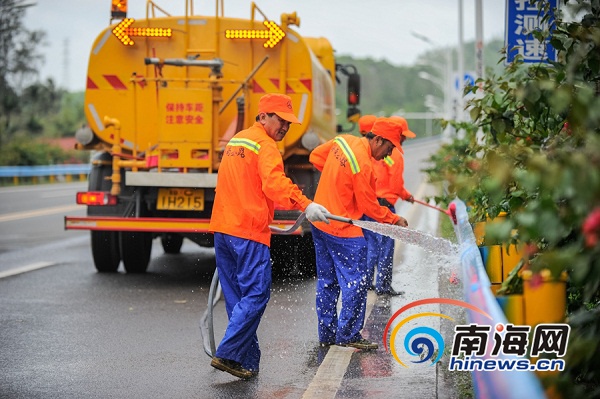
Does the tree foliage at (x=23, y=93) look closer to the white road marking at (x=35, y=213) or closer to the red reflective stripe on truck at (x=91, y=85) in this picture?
the white road marking at (x=35, y=213)

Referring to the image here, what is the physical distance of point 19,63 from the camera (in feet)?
190

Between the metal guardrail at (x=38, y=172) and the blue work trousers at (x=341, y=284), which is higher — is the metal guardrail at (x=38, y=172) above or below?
below

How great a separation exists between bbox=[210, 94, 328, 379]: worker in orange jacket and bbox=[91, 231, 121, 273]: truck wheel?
5556mm

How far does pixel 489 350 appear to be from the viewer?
13.8 ft

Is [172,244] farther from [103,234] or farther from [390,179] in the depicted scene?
[390,179]

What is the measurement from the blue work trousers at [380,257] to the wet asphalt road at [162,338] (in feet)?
0.53

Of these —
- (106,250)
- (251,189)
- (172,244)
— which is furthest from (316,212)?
(172,244)

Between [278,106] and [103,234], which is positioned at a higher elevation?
[278,106]

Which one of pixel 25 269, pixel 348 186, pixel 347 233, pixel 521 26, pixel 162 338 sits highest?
pixel 521 26

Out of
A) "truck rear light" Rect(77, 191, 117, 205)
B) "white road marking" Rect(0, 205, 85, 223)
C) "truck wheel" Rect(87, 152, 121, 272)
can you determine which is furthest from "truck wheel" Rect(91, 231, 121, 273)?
"white road marking" Rect(0, 205, 85, 223)

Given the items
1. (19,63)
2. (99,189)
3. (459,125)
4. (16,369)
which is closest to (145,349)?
(16,369)

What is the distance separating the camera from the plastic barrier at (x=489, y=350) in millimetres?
3209

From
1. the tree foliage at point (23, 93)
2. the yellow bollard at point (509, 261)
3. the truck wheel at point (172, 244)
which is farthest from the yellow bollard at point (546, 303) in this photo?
the tree foliage at point (23, 93)

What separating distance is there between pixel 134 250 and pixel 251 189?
573cm
